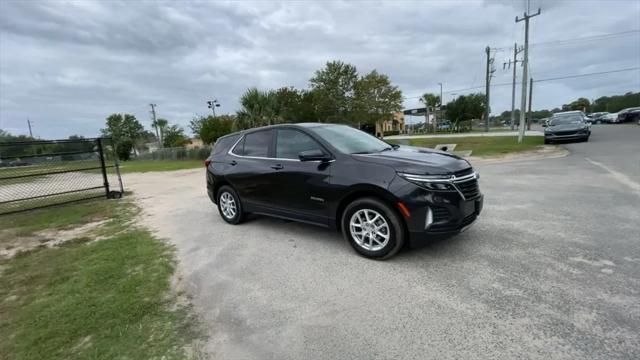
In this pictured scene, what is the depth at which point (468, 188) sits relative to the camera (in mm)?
3768

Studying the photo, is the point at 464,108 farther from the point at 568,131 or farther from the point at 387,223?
the point at 387,223

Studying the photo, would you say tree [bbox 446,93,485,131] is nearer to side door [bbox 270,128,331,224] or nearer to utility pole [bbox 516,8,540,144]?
utility pole [bbox 516,8,540,144]

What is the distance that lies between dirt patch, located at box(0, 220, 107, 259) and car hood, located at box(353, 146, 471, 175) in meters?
5.24

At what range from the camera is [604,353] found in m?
2.20

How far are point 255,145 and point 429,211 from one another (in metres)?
2.94

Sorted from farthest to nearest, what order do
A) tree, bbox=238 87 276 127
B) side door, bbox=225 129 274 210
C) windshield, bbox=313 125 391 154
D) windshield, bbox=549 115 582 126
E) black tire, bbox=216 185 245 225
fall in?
tree, bbox=238 87 276 127
windshield, bbox=549 115 582 126
black tire, bbox=216 185 245 225
side door, bbox=225 129 274 210
windshield, bbox=313 125 391 154

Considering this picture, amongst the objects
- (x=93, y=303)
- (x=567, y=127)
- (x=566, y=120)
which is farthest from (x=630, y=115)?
(x=93, y=303)

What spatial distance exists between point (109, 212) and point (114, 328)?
5.79m

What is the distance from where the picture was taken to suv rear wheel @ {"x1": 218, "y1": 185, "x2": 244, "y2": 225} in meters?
5.60

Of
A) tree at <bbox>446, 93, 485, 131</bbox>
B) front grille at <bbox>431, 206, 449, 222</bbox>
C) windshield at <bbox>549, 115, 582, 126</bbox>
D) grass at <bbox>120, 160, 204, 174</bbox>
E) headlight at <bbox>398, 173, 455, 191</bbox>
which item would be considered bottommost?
grass at <bbox>120, 160, 204, 174</bbox>

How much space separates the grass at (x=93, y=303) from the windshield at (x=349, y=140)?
254cm

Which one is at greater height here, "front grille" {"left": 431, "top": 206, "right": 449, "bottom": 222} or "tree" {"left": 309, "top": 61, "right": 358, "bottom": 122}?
"tree" {"left": 309, "top": 61, "right": 358, "bottom": 122}

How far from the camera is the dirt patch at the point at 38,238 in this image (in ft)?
17.5

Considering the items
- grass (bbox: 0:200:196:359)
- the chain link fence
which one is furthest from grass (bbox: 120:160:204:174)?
grass (bbox: 0:200:196:359)
